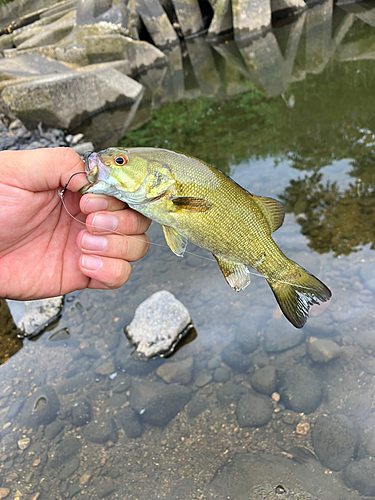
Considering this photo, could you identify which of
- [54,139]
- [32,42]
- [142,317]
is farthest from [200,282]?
[32,42]

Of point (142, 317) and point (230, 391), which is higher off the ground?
point (142, 317)

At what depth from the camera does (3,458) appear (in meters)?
3.99

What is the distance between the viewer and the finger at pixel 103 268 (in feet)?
8.97

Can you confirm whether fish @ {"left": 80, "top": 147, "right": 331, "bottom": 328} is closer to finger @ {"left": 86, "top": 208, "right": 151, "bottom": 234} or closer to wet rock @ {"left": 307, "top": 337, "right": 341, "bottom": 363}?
finger @ {"left": 86, "top": 208, "right": 151, "bottom": 234}

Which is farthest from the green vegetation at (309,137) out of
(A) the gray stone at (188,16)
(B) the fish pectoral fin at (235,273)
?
(A) the gray stone at (188,16)

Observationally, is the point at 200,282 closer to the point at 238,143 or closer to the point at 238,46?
the point at 238,143

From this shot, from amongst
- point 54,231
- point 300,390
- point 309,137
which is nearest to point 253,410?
point 300,390

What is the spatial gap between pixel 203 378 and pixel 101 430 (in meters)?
1.24

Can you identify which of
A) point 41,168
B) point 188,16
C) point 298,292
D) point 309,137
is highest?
point 41,168

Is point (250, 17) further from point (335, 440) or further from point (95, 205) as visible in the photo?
point (335, 440)

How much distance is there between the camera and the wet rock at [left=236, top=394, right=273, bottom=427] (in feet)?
12.7

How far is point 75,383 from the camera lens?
15.0ft

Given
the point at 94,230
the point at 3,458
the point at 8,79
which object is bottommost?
the point at 3,458

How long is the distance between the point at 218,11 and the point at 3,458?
64.9ft
